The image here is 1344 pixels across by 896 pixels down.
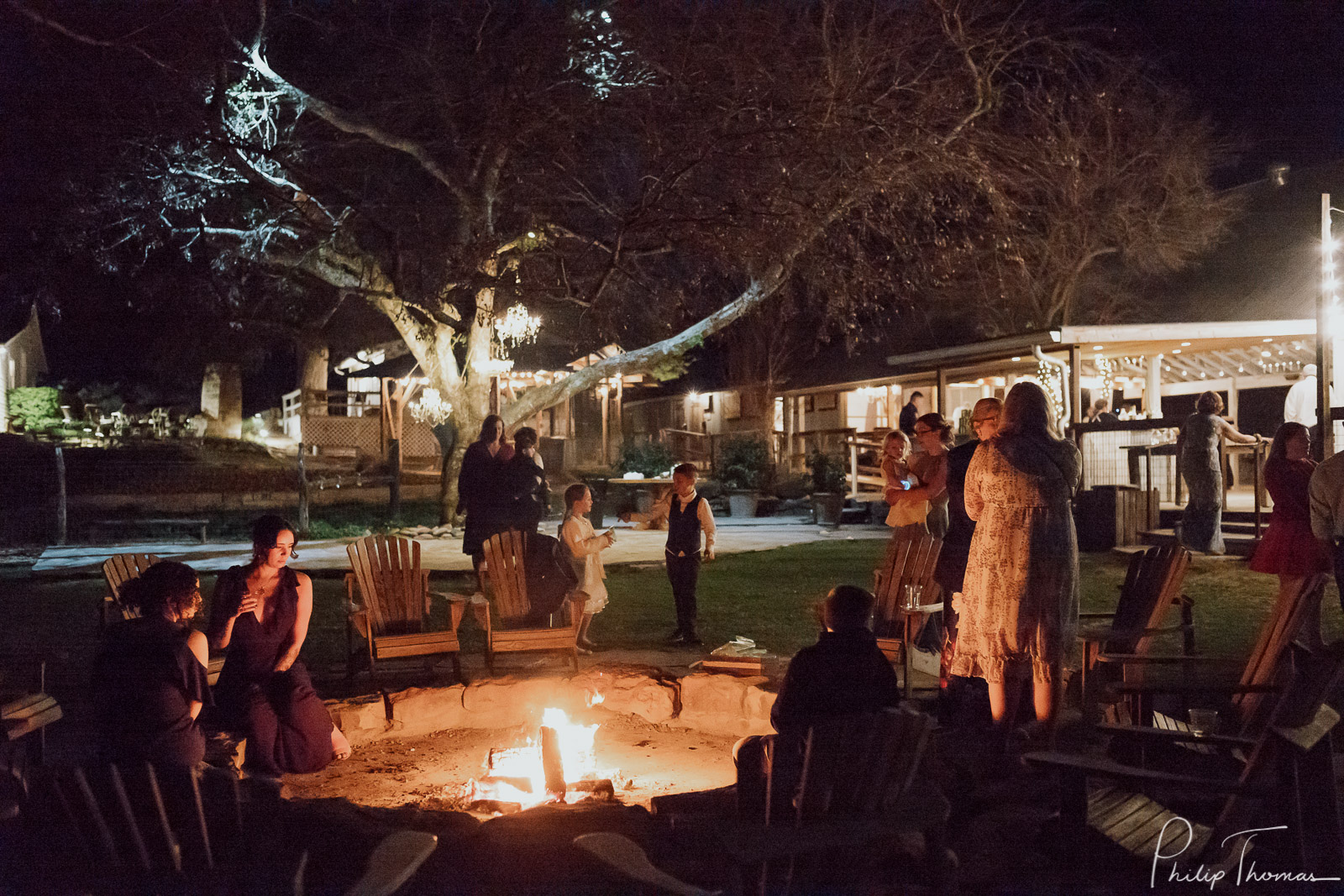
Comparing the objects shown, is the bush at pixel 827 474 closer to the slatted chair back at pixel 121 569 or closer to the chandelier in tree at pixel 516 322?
the chandelier in tree at pixel 516 322

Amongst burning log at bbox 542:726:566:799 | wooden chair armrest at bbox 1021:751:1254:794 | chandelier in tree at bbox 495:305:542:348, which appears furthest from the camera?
chandelier in tree at bbox 495:305:542:348

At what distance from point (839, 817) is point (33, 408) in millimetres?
32186

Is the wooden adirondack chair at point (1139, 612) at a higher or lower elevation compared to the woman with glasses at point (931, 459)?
lower

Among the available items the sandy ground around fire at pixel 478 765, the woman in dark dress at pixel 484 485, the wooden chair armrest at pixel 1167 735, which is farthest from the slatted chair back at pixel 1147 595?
the woman in dark dress at pixel 484 485

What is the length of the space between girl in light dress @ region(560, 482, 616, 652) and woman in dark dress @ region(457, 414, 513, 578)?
169 centimetres

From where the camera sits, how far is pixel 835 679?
11.9 ft

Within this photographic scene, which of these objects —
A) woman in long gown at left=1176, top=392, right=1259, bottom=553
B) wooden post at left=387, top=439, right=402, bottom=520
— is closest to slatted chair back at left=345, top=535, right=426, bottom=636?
woman in long gown at left=1176, top=392, right=1259, bottom=553

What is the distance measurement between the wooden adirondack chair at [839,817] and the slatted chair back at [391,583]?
3.89 metres

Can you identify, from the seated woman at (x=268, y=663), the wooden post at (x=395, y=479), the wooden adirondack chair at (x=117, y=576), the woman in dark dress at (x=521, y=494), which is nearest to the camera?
the seated woman at (x=268, y=663)

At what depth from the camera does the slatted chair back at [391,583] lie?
6.71 m

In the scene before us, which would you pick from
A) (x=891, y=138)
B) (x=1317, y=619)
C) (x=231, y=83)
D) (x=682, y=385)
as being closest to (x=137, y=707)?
(x=1317, y=619)

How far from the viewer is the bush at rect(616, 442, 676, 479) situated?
24031mm

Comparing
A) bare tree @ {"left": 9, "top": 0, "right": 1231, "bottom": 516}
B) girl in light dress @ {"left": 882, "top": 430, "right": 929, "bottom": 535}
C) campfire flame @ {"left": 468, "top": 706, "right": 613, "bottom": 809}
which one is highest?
bare tree @ {"left": 9, "top": 0, "right": 1231, "bottom": 516}

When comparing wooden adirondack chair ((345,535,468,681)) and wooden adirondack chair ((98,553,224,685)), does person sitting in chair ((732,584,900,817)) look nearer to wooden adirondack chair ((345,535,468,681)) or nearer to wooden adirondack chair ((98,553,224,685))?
wooden adirondack chair ((345,535,468,681))
